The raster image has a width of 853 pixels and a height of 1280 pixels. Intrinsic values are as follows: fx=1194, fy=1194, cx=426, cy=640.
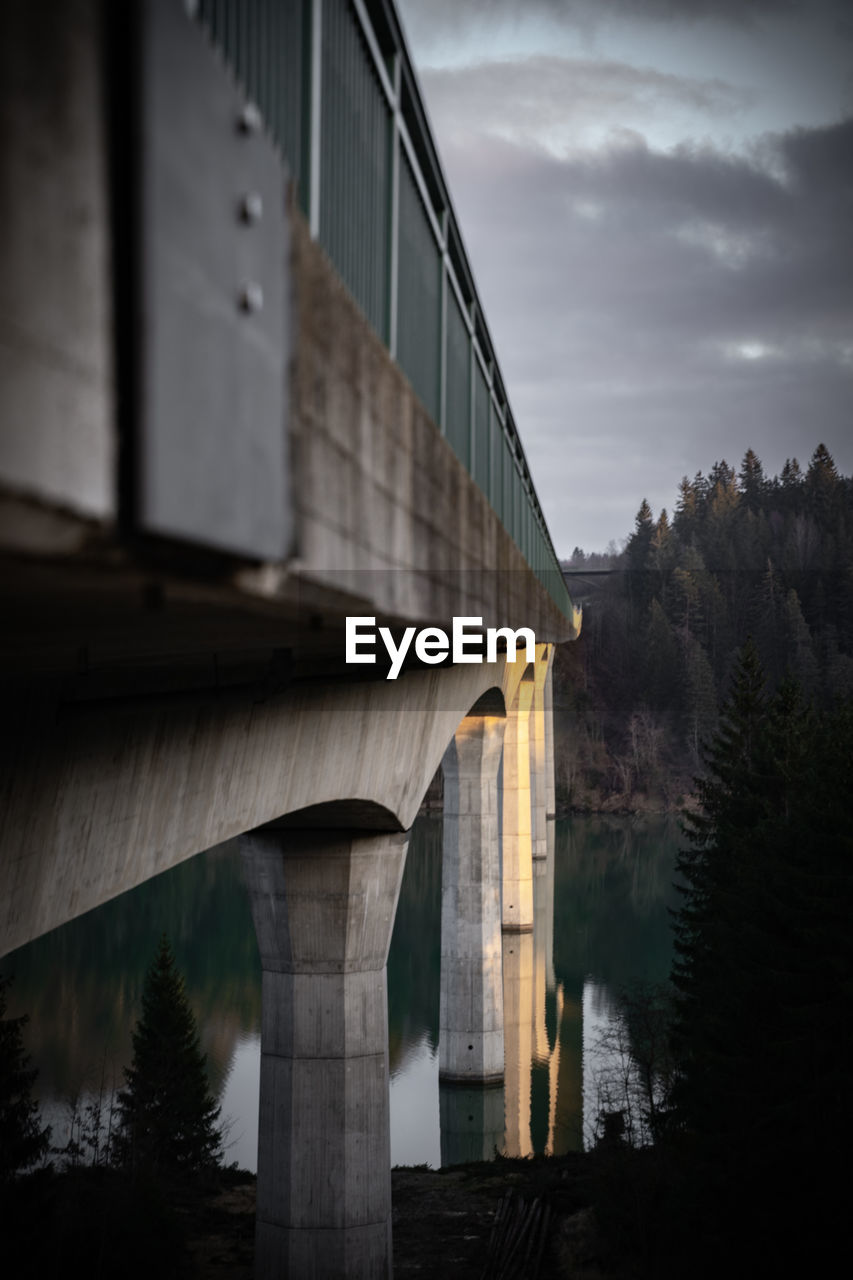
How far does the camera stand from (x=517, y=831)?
4962cm

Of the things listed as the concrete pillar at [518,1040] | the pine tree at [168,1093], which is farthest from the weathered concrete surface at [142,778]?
the concrete pillar at [518,1040]

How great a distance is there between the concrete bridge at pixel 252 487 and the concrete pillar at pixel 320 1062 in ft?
0.12

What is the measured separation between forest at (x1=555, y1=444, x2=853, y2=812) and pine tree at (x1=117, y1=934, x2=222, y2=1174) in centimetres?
6881

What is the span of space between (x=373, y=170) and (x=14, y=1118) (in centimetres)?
2212

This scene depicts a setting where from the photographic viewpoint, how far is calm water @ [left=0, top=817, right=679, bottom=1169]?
3136 cm

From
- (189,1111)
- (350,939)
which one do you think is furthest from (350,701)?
(189,1111)

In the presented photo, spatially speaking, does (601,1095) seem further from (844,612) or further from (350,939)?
(844,612)

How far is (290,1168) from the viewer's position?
615 inches

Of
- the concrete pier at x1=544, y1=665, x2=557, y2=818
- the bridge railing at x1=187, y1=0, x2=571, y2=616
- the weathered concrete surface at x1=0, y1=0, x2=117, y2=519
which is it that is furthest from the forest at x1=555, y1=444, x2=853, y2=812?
the weathered concrete surface at x1=0, y1=0, x2=117, y2=519

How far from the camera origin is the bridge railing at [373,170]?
450 cm

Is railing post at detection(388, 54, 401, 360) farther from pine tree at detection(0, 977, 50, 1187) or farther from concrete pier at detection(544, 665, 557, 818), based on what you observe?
concrete pier at detection(544, 665, 557, 818)

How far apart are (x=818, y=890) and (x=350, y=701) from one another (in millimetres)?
9280

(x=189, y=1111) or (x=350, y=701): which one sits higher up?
(x=350, y=701)

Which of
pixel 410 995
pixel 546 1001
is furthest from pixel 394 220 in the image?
pixel 410 995
